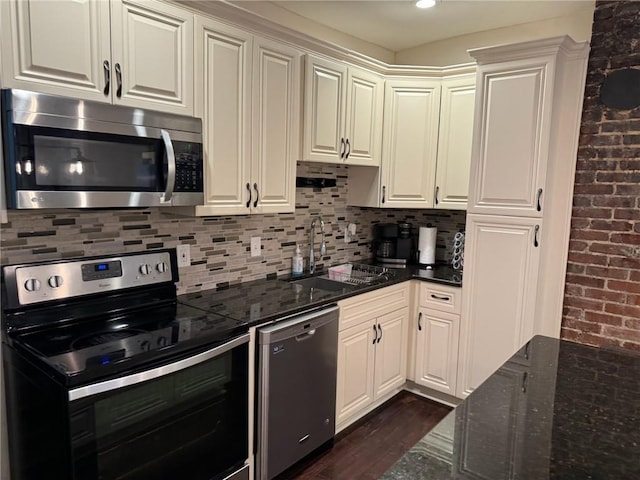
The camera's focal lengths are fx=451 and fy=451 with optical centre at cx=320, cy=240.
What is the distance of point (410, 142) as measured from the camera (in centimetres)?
326

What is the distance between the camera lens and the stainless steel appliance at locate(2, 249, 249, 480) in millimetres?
1451

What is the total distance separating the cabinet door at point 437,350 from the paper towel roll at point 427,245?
0.49 m

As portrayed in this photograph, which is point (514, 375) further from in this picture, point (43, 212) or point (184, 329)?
point (43, 212)

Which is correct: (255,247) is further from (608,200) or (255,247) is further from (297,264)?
(608,200)

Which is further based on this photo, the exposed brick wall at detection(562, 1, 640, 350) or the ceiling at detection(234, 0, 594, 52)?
the ceiling at detection(234, 0, 594, 52)

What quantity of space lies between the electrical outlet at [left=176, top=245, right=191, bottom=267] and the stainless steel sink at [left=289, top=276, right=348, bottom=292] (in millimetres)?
723

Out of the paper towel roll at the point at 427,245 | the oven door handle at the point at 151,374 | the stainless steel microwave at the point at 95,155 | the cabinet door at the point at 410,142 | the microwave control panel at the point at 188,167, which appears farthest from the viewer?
the paper towel roll at the point at 427,245

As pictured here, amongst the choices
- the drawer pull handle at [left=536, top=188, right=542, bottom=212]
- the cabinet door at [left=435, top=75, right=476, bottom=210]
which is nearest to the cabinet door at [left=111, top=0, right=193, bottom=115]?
the cabinet door at [left=435, top=75, right=476, bottom=210]

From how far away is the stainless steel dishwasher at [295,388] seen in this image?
2.08 metres

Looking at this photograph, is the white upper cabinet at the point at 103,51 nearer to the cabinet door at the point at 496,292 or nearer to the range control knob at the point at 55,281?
the range control knob at the point at 55,281

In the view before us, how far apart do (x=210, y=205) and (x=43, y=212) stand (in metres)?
0.69

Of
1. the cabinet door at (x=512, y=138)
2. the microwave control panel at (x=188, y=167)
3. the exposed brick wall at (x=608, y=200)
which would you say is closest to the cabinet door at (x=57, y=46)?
the microwave control panel at (x=188, y=167)

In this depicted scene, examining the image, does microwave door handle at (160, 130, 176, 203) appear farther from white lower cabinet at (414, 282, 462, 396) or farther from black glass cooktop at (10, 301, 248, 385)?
white lower cabinet at (414, 282, 462, 396)

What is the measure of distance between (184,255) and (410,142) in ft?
5.91
